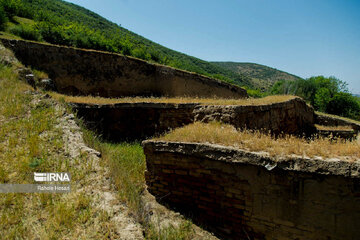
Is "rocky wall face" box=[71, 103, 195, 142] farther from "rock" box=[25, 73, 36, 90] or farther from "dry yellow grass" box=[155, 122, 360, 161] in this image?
"dry yellow grass" box=[155, 122, 360, 161]

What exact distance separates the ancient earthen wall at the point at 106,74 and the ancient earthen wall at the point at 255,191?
778 centimetres

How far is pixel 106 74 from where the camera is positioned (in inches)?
446

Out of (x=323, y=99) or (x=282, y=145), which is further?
(x=323, y=99)

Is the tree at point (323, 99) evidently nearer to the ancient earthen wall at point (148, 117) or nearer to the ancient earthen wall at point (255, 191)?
the ancient earthen wall at point (148, 117)

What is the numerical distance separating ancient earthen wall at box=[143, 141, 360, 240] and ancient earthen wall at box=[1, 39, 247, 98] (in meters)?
7.78

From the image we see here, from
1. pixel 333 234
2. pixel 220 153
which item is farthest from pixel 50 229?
pixel 333 234

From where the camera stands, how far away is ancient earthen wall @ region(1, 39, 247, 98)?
9.53m

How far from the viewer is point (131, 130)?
7242mm

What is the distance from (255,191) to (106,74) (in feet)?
33.7

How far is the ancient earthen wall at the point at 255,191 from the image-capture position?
2.62 metres

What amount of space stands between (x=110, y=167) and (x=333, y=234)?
3.32 metres

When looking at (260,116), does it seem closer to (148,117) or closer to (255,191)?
(148,117)

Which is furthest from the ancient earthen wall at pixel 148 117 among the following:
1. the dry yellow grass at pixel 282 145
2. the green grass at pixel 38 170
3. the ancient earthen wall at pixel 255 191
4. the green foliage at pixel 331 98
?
the green foliage at pixel 331 98

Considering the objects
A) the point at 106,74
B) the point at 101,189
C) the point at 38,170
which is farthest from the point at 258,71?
the point at 38,170
